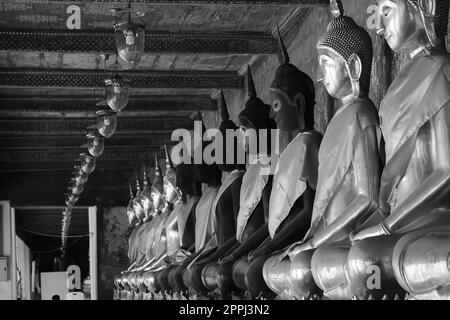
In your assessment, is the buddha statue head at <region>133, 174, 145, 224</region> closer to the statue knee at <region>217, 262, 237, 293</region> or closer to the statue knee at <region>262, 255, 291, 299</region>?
the statue knee at <region>217, 262, 237, 293</region>

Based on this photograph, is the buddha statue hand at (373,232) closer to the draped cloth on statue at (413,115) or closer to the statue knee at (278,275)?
the draped cloth on statue at (413,115)

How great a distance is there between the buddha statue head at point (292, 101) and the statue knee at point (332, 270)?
4.64 ft

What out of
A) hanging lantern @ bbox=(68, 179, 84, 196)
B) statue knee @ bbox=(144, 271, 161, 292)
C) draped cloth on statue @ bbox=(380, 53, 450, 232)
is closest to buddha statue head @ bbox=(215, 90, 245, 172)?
statue knee @ bbox=(144, 271, 161, 292)

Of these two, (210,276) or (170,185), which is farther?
(170,185)

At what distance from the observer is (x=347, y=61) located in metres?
4.73

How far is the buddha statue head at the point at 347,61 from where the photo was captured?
4.73 m

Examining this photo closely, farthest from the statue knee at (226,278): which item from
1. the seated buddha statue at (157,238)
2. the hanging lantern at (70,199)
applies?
the hanging lantern at (70,199)

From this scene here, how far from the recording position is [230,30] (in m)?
8.06

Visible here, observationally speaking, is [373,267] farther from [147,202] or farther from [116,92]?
[147,202]

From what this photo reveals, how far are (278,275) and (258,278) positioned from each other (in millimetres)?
420

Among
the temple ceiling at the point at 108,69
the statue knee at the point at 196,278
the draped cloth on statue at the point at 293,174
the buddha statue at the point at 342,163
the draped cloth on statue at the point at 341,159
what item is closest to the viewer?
the buddha statue at the point at 342,163

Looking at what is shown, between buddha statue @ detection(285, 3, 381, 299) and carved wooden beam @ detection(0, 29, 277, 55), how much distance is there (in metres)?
3.02

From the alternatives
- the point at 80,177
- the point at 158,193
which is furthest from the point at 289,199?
the point at 80,177
